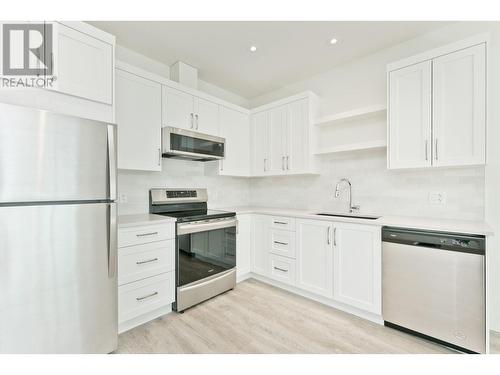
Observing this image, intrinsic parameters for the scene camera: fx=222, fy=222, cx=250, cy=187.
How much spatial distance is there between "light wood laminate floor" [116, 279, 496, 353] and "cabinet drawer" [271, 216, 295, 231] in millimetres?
815

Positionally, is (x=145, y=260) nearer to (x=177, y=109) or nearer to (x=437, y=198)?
(x=177, y=109)

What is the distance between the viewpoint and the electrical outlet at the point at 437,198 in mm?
2121

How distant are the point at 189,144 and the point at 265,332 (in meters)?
2.05

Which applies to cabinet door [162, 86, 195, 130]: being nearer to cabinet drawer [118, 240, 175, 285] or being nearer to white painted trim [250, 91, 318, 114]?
white painted trim [250, 91, 318, 114]

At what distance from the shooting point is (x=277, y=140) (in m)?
3.14

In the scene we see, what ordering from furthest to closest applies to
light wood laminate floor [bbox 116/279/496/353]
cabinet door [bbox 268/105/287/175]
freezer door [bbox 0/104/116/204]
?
cabinet door [bbox 268/105/287/175] < light wood laminate floor [bbox 116/279/496/353] < freezer door [bbox 0/104/116/204]

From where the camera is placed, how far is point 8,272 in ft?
3.86

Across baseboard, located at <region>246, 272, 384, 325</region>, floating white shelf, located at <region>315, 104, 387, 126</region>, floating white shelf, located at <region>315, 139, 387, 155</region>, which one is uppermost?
floating white shelf, located at <region>315, 104, 387, 126</region>

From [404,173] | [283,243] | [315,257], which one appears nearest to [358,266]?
[315,257]

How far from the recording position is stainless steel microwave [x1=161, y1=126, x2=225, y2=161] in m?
2.41

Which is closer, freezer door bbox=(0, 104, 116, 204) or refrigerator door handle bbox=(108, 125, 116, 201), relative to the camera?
freezer door bbox=(0, 104, 116, 204)

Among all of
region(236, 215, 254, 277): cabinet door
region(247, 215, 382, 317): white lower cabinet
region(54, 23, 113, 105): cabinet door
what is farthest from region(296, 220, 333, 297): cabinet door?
region(54, 23, 113, 105): cabinet door
